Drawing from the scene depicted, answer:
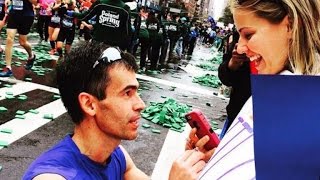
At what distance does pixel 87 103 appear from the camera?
1.91 meters

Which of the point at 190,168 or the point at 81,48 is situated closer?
the point at 190,168

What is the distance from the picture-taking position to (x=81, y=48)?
1.94 metres

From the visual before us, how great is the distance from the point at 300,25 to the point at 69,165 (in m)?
0.99

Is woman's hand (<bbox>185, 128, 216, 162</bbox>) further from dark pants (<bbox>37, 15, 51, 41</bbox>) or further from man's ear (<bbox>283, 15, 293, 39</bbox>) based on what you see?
dark pants (<bbox>37, 15, 51, 41</bbox>)

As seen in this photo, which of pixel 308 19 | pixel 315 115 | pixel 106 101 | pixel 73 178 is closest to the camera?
pixel 315 115

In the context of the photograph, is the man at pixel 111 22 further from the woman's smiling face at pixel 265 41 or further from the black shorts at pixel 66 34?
the woman's smiling face at pixel 265 41

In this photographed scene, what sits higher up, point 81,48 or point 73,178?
point 81,48

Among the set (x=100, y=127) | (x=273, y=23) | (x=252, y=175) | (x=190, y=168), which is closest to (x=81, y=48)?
(x=100, y=127)

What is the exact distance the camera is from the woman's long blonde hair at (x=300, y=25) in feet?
3.51

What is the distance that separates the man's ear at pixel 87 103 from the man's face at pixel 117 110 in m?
0.02

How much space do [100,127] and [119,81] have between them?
213 millimetres

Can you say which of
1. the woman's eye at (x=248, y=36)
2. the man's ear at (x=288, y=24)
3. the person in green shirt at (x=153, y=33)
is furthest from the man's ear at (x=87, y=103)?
the person in green shirt at (x=153, y=33)

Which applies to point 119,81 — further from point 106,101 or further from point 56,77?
point 56,77

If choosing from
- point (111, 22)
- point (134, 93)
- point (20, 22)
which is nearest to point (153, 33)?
point (20, 22)
